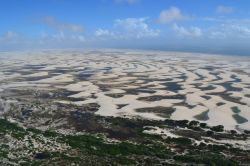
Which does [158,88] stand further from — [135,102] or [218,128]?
[218,128]

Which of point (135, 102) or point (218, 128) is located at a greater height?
point (218, 128)

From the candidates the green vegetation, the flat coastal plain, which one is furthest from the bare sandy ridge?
the green vegetation

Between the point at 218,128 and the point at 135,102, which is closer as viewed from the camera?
the point at 218,128

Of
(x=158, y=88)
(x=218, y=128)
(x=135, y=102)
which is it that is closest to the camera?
(x=218, y=128)

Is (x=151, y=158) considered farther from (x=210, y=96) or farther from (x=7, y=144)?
(x=210, y=96)

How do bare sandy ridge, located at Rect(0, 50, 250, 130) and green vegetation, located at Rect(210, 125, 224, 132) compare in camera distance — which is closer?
green vegetation, located at Rect(210, 125, 224, 132)

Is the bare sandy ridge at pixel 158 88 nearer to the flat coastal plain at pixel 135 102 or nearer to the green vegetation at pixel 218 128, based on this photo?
the flat coastal plain at pixel 135 102

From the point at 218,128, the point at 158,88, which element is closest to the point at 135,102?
the point at 158,88

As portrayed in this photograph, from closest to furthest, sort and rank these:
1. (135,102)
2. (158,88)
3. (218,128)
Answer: (218,128), (135,102), (158,88)

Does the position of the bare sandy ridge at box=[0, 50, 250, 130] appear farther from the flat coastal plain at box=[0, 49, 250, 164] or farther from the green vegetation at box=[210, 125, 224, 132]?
the green vegetation at box=[210, 125, 224, 132]
